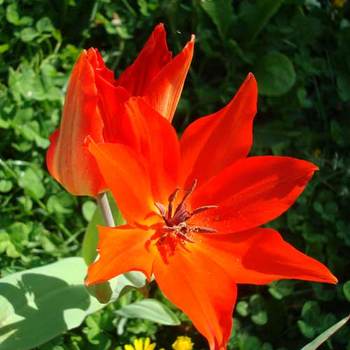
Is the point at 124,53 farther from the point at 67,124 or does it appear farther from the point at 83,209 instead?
the point at 67,124

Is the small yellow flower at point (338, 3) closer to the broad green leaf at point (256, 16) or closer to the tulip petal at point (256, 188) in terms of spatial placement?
the broad green leaf at point (256, 16)

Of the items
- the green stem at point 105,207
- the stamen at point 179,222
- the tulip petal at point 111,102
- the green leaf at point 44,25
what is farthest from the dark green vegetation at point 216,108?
the tulip petal at point 111,102

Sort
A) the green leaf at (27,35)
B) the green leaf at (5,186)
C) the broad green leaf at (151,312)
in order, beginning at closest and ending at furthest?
the broad green leaf at (151,312)
the green leaf at (5,186)
the green leaf at (27,35)

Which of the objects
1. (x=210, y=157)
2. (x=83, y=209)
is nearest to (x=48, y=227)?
(x=83, y=209)

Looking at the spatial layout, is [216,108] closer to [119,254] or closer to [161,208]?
[161,208]

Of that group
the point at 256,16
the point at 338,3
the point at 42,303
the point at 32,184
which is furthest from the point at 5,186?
the point at 338,3

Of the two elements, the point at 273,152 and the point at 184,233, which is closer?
the point at 184,233
